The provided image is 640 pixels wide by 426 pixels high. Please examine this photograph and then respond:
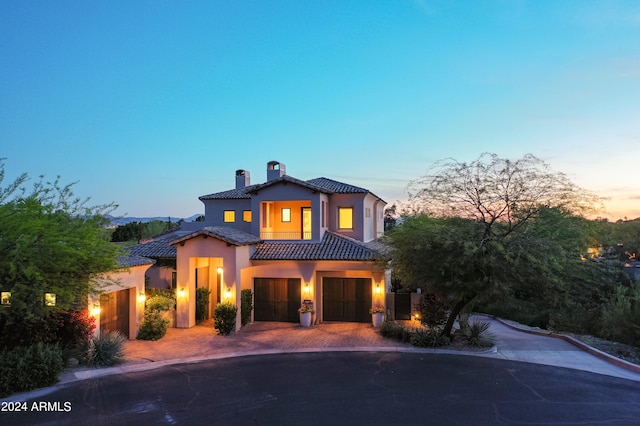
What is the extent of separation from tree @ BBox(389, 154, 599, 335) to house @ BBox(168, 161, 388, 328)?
12.1 feet

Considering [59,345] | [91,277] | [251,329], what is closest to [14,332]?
[59,345]

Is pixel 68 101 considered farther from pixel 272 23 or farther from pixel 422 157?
pixel 422 157

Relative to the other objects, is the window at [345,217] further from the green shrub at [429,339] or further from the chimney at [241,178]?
the chimney at [241,178]

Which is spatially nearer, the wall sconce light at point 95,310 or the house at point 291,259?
the wall sconce light at point 95,310

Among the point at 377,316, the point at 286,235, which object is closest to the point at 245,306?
the point at 286,235

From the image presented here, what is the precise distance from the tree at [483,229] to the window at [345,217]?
328 inches

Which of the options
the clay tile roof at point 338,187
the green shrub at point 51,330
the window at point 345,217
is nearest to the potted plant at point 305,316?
the window at point 345,217

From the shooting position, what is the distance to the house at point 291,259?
18312mm

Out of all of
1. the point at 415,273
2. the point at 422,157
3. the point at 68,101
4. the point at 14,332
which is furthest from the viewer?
the point at 422,157

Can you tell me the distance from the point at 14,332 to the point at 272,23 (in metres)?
18.0

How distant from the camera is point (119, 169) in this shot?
3528 cm

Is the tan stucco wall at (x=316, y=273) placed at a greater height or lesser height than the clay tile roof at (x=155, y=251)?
lesser

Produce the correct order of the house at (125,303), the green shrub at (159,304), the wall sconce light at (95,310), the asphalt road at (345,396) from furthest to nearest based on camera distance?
the green shrub at (159,304) → the house at (125,303) → the wall sconce light at (95,310) → the asphalt road at (345,396)

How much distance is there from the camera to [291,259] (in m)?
19.2
